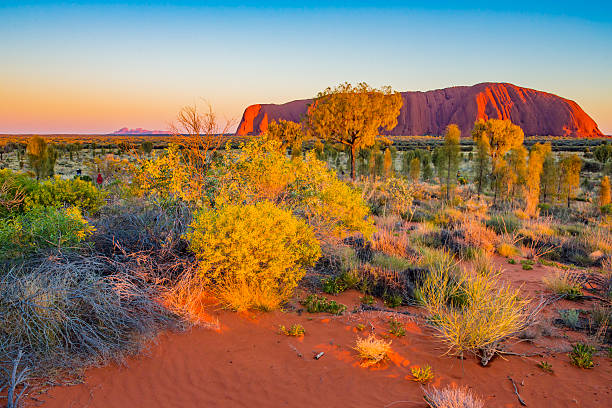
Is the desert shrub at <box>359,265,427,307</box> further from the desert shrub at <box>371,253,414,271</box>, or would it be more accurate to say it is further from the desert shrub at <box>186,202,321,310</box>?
the desert shrub at <box>186,202,321,310</box>

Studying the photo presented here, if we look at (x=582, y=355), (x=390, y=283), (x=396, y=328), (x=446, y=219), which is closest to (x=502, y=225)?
(x=446, y=219)

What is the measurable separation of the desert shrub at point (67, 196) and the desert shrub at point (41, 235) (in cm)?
270

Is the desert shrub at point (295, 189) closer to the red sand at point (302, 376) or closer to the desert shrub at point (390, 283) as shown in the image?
the desert shrub at point (390, 283)

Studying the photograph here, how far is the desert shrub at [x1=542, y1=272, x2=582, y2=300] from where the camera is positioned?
613 centimetres

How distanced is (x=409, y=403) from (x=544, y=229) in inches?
398

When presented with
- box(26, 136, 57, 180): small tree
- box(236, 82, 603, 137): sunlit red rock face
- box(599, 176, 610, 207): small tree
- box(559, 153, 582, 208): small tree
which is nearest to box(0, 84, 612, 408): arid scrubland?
box(599, 176, 610, 207): small tree

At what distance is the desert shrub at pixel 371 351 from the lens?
411cm

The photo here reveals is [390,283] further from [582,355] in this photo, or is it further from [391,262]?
[582,355]

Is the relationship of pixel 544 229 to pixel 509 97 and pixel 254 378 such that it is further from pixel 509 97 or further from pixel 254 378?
pixel 509 97

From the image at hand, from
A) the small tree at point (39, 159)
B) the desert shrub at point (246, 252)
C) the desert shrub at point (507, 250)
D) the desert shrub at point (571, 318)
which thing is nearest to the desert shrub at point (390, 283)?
the desert shrub at point (246, 252)

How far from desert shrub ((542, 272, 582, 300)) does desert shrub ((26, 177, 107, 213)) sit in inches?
391

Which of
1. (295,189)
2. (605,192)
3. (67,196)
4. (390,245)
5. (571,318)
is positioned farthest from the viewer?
(605,192)

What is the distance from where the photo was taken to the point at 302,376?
395 cm

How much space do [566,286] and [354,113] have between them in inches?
563
